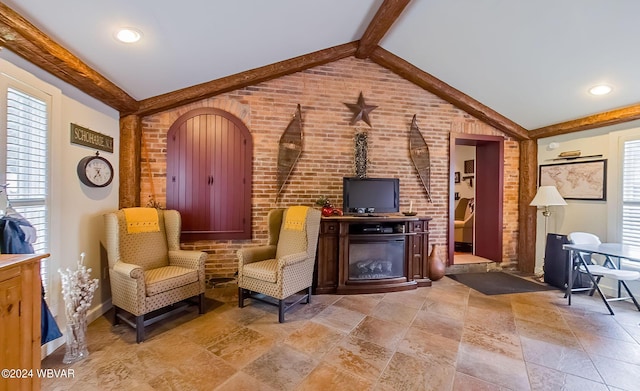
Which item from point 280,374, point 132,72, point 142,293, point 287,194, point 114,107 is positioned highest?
point 132,72

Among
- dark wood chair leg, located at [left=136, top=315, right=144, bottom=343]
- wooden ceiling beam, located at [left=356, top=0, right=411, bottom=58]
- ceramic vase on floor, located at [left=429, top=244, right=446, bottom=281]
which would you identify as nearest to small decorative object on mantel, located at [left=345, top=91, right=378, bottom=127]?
wooden ceiling beam, located at [left=356, top=0, right=411, bottom=58]

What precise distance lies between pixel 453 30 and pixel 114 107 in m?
3.90

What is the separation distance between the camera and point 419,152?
407 cm

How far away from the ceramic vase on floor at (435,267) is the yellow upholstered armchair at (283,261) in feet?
6.03

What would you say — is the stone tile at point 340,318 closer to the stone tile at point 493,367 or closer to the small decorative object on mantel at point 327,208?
the stone tile at point 493,367

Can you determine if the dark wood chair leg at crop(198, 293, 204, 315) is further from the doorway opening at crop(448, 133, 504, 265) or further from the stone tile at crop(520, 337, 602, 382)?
the doorway opening at crop(448, 133, 504, 265)

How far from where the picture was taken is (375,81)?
400 centimetres

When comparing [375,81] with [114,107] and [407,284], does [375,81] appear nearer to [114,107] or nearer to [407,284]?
[407,284]

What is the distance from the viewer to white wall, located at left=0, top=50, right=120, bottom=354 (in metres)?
2.12

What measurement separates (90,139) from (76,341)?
5.81ft

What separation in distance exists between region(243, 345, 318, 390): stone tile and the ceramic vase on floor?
2.45m

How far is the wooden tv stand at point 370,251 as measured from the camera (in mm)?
3301

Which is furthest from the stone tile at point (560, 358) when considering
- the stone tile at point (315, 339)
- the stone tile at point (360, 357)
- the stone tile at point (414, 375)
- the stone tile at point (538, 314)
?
the stone tile at point (315, 339)

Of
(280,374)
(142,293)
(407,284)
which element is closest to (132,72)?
(142,293)
